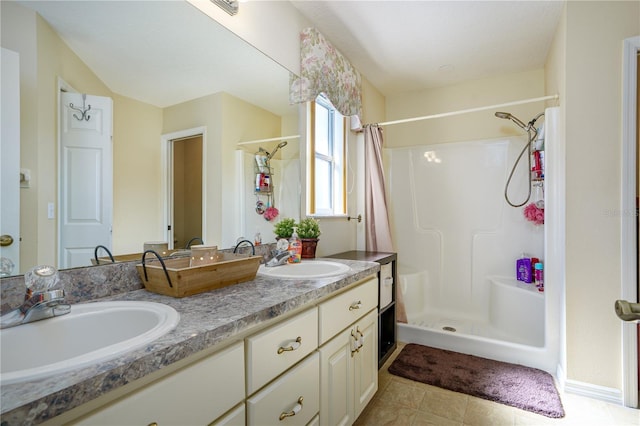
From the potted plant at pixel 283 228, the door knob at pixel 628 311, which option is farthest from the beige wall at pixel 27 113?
the door knob at pixel 628 311

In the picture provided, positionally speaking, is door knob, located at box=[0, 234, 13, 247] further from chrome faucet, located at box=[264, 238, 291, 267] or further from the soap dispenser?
the soap dispenser

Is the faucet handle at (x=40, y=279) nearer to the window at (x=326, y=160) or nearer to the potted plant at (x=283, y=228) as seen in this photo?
the potted plant at (x=283, y=228)

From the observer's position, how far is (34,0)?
853 millimetres

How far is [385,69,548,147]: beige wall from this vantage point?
2.84 m

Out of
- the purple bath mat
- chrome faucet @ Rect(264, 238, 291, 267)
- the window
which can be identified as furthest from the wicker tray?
the purple bath mat

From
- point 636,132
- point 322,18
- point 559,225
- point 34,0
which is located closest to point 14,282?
point 34,0

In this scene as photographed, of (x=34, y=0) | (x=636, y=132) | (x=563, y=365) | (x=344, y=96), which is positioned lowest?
(x=563, y=365)

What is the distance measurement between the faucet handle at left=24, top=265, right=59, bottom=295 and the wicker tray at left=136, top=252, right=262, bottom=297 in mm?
267

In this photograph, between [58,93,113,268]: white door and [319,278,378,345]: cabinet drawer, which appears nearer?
[58,93,113,268]: white door

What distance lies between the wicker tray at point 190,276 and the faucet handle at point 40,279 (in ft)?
0.87

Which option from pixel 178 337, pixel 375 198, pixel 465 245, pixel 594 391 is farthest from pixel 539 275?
pixel 178 337

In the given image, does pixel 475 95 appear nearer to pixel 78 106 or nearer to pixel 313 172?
pixel 313 172

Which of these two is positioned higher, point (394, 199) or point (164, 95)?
point (164, 95)

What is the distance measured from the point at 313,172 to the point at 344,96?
0.71 meters
